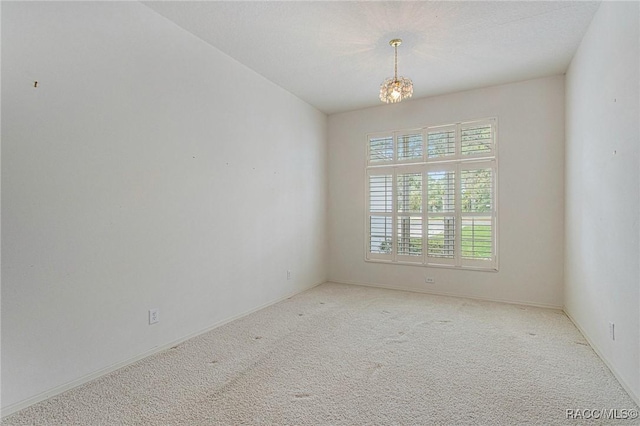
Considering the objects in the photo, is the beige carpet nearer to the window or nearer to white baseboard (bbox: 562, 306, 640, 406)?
white baseboard (bbox: 562, 306, 640, 406)

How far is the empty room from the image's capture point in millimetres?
1849

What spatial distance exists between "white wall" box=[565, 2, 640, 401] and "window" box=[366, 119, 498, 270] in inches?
37.3

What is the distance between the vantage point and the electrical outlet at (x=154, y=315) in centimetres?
250

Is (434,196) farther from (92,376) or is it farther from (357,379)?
(92,376)

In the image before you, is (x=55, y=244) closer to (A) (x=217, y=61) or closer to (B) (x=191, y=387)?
(B) (x=191, y=387)

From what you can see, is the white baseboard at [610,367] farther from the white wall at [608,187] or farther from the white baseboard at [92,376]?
the white baseboard at [92,376]

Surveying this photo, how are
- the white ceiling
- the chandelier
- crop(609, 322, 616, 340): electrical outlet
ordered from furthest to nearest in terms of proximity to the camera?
the chandelier, the white ceiling, crop(609, 322, 616, 340): electrical outlet

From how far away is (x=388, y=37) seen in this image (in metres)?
2.85

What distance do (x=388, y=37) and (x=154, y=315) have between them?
10.2 ft

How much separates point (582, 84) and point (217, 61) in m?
3.50

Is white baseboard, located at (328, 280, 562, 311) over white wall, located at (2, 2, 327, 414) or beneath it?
beneath

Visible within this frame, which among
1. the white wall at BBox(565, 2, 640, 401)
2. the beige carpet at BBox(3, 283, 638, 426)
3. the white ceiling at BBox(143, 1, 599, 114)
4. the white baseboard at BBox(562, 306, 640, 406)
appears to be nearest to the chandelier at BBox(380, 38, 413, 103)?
the white ceiling at BBox(143, 1, 599, 114)

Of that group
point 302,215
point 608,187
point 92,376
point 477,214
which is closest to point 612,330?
point 608,187

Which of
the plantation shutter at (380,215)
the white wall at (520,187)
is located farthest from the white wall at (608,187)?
the plantation shutter at (380,215)
